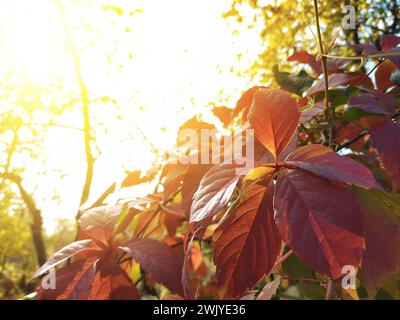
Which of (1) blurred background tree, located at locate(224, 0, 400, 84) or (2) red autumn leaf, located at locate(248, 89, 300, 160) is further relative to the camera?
(1) blurred background tree, located at locate(224, 0, 400, 84)

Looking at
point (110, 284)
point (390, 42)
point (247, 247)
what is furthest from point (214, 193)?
point (390, 42)

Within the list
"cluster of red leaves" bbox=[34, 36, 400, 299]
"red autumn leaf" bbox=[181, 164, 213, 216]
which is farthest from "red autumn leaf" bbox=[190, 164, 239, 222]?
"red autumn leaf" bbox=[181, 164, 213, 216]

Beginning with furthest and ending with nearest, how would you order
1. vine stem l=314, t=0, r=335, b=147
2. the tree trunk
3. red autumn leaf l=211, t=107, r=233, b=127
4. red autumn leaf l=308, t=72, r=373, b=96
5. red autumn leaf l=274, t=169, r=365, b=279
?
the tree trunk < red autumn leaf l=211, t=107, r=233, b=127 < red autumn leaf l=308, t=72, r=373, b=96 < vine stem l=314, t=0, r=335, b=147 < red autumn leaf l=274, t=169, r=365, b=279

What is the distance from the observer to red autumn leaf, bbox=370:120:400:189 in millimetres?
427

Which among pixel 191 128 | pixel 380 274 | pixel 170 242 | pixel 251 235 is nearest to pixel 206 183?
pixel 251 235

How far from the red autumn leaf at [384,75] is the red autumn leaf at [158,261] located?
1.60 ft

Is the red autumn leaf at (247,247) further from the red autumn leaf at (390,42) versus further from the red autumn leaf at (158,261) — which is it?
the red autumn leaf at (390,42)

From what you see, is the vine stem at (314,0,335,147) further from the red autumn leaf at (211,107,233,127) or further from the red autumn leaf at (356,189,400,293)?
the red autumn leaf at (211,107,233,127)

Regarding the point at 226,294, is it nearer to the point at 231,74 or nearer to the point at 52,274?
the point at 52,274

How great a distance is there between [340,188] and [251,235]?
113 mm

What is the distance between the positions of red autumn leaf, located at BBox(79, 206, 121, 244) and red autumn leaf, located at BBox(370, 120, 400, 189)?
408mm

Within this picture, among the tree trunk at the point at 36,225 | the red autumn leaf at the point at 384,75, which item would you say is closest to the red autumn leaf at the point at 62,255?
the red autumn leaf at the point at 384,75

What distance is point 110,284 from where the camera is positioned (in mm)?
588

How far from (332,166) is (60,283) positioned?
43 centimetres
